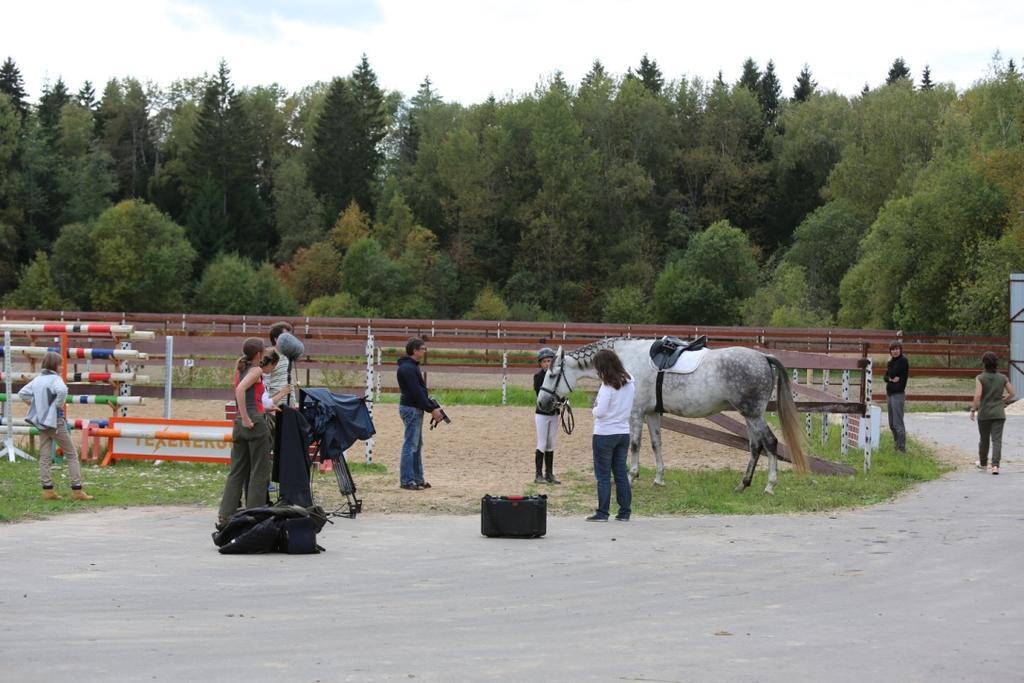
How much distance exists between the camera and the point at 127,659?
6832mm

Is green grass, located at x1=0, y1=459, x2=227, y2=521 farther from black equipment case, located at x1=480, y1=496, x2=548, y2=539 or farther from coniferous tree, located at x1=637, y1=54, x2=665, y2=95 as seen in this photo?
coniferous tree, located at x1=637, y1=54, x2=665, y2=95

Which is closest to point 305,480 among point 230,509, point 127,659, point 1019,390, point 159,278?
point 230,509

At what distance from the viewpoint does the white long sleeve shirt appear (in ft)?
39.0

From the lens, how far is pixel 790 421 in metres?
14.6

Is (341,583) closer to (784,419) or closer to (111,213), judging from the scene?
(784,419)

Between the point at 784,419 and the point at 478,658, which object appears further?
the point at 784,419

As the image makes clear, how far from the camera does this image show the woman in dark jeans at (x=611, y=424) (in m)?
11.9

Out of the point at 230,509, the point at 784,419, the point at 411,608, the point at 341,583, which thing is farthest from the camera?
the point at 784,419

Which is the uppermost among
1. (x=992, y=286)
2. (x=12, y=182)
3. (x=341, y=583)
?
(x=12, y=182)

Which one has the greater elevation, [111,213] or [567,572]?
[111,213]

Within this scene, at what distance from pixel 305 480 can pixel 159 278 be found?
54.8 meters

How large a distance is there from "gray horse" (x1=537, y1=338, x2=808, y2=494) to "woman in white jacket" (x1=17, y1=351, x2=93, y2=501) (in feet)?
17.1

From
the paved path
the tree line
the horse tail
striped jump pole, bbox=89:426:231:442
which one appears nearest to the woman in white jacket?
the paved path

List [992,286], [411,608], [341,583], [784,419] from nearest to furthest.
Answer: [411,608]
[341,583]
[784,419]
[992,286]
